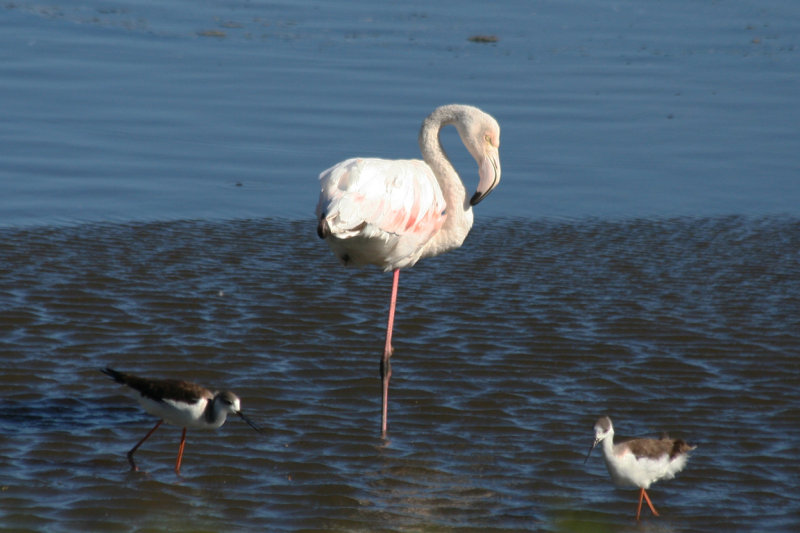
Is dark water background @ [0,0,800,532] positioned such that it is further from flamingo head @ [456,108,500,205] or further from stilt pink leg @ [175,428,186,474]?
flamingo head @ [456,108,500,205]

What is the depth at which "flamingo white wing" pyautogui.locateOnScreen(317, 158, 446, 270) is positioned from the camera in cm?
673

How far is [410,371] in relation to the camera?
8148 millimetres

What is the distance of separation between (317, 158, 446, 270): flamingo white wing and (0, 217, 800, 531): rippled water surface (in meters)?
0.96

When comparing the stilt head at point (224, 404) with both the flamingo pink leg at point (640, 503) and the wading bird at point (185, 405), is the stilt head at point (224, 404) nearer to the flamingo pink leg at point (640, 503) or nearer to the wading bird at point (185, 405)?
the wading bird at point (185, 405)

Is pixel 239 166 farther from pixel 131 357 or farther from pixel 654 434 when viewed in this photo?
pixel 654 434

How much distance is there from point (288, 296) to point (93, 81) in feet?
22.5

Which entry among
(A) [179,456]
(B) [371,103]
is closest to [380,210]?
(A) [179,456]

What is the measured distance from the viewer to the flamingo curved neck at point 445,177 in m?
7.68

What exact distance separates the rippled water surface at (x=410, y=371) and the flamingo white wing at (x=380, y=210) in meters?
0.96

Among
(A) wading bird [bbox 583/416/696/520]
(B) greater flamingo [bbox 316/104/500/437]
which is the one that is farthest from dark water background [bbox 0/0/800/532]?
(B) greater flamingo [bbox 316/104/500/437]

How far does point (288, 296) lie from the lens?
9.52 meters

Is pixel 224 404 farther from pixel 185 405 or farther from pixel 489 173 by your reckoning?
pixel 489 173

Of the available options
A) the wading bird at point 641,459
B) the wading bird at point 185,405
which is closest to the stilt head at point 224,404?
the wading bird at point 185,405

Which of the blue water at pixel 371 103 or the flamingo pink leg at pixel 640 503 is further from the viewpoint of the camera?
the blue water at pixel 371 103
